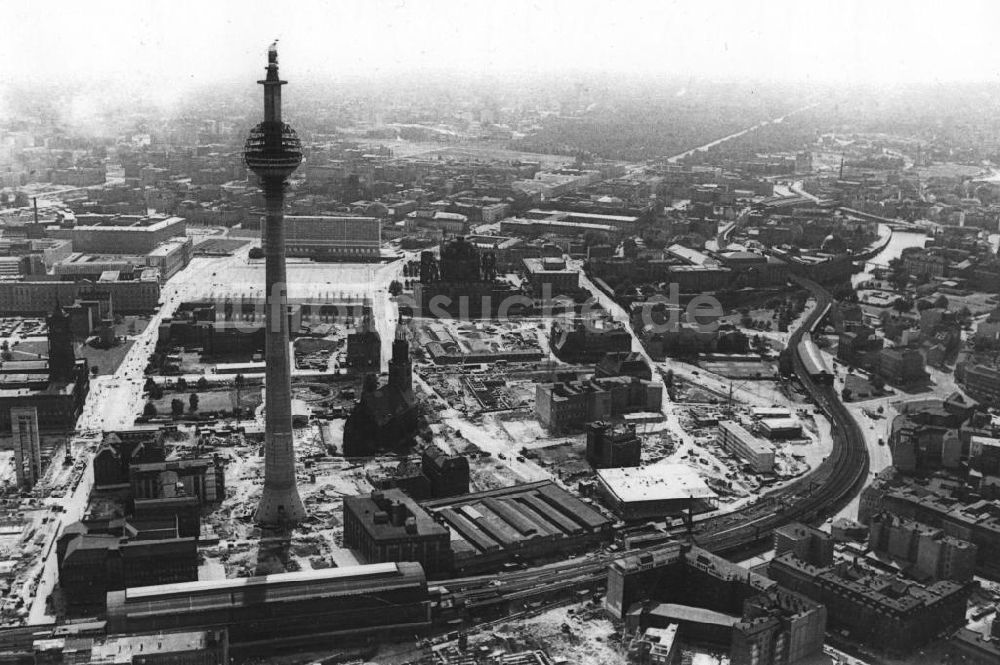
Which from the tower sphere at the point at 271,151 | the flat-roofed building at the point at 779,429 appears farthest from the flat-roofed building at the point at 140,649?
the flat-roofed building at the point at 779,429

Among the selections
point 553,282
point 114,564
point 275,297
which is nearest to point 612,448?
point 275,297

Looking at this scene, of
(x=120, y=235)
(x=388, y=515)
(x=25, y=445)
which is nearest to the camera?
(x=388, y=515)

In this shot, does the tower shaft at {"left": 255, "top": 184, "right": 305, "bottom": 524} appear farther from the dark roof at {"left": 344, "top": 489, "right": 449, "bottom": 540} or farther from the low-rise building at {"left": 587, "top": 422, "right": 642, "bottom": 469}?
the low-rise building at {"left": 587, "top": 422, "right": 642, "bottom": 469}

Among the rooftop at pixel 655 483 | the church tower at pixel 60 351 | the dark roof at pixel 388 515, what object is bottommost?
the rooftop at pixel 655 483

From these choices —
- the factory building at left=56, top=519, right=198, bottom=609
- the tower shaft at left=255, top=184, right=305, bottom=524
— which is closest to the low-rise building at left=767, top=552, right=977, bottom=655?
the tower shaft at left=255, top=184, right=305, bottom=524

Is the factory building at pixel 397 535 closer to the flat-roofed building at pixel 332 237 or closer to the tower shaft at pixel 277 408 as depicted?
the tower shaft at pixel 277 408

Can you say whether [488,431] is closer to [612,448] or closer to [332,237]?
[612,448]
